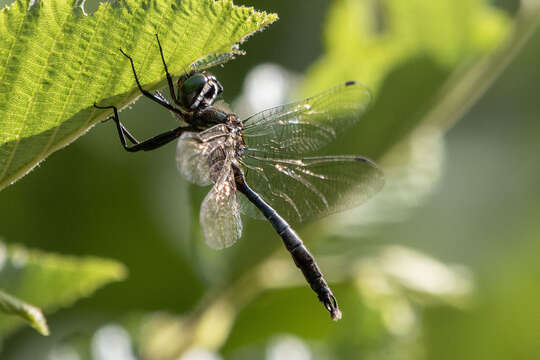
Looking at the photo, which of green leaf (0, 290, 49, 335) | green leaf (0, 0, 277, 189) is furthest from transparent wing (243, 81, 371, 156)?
green leaf (0, 290, 49, 335)

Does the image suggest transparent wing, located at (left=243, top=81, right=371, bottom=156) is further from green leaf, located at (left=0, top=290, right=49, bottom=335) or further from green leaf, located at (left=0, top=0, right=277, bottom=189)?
green leaf, located at (left=0, top=290, right=49, bottom=335)

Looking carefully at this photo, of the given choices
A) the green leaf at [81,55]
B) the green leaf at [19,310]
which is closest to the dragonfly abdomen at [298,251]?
the green leaf at [81,55]

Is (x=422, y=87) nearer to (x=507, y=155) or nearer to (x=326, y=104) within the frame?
(x=326, y=104)

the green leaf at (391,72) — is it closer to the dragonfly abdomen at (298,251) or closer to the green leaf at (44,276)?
the dragonfly abdomen at (298,251)

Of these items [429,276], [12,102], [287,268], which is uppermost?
[12,102]

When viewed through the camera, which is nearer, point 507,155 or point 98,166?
point 98,166

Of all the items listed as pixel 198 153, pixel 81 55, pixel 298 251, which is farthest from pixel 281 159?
pixel 81 55

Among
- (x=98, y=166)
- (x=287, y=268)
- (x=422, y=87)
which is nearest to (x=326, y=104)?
(x=422, y=87)

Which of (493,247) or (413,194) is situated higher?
(413,194)
